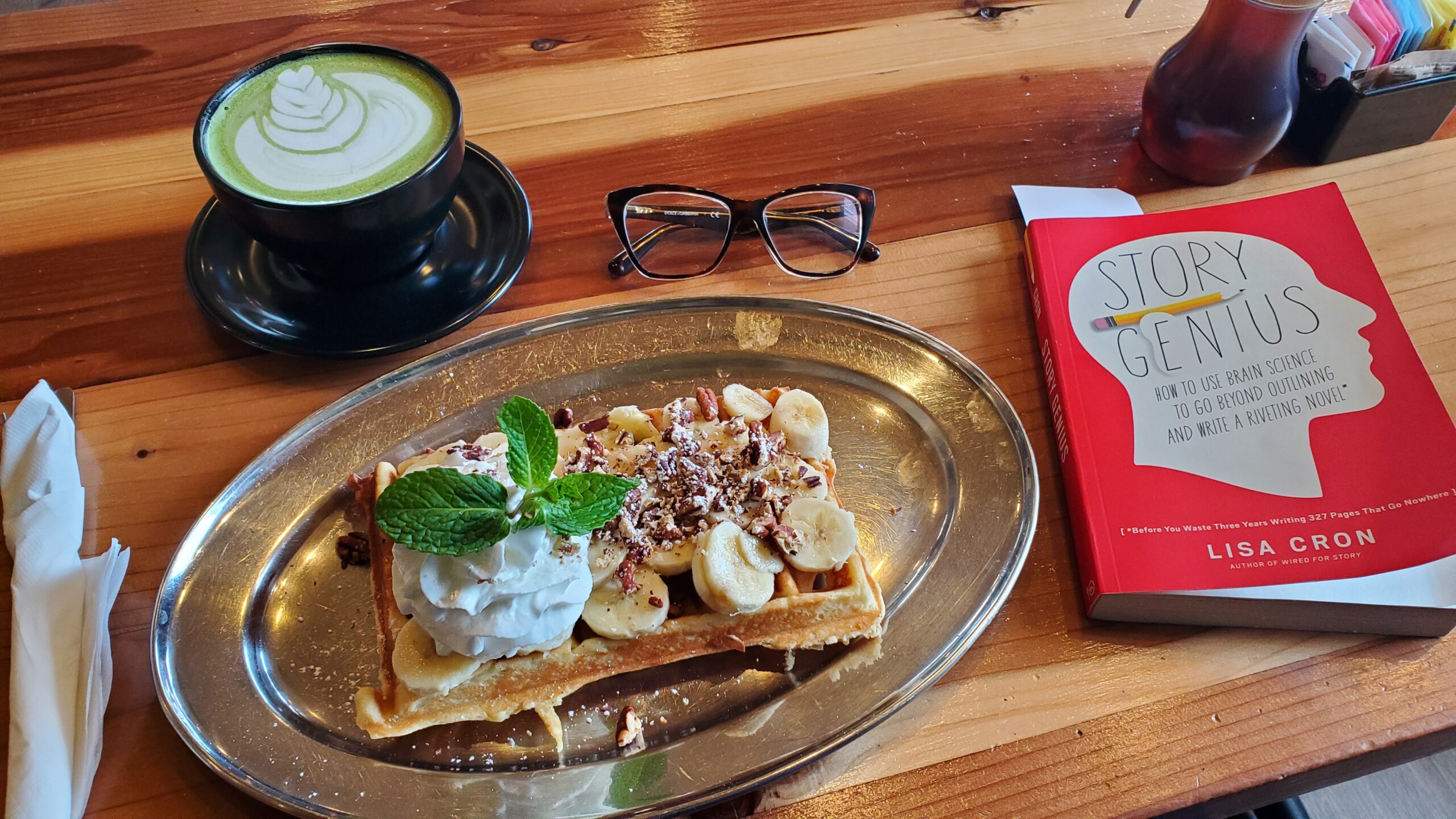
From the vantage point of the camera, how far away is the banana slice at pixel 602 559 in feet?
3.13

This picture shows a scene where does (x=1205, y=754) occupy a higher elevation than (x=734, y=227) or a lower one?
lower

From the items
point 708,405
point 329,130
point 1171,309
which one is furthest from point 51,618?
point 1171,309

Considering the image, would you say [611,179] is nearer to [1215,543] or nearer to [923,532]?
[923,532]

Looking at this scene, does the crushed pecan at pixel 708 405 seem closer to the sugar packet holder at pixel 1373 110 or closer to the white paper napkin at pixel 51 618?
the white paper napkin at pixel 51 618

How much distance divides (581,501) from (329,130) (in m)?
0.59

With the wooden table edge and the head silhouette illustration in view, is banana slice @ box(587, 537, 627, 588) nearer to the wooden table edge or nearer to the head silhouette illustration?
the wooden table edge

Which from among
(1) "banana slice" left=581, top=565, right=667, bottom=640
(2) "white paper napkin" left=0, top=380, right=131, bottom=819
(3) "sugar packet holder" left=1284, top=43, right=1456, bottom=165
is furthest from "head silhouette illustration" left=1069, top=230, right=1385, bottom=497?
(2) "white paper napkin" left=0, top=380, right=131, bottom=819

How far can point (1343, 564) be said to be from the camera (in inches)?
40.4

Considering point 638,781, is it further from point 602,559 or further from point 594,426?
point 594,426

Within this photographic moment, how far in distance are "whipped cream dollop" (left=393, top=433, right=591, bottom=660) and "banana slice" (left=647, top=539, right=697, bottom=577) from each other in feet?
0.24

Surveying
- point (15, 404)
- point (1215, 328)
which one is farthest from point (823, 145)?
point (15, 404)

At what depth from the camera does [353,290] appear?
1.22 metres

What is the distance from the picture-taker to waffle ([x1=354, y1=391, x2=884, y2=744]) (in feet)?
3.05

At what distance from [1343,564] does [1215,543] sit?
0.13 metres
